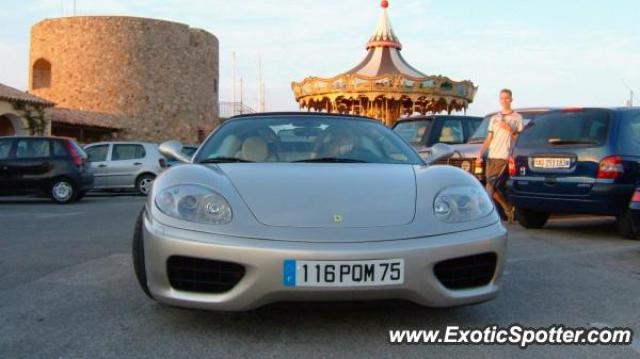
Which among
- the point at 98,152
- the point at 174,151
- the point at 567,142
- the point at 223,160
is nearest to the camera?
the point at 223,160

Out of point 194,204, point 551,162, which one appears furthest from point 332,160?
point 551,162

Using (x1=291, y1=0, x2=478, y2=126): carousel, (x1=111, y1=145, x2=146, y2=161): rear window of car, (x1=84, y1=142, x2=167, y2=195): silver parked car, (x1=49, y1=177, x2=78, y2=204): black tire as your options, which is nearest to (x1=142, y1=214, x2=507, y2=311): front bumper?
(x1=49, y1=177, x2=78, y2=204): black tire

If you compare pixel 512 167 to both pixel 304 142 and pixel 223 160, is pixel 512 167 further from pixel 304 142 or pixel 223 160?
pixel 223 160

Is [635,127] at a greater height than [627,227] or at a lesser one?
greater

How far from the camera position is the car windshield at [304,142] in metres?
4.26

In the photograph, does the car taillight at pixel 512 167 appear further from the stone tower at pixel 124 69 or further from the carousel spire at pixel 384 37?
the stone tower at pixel 124 69

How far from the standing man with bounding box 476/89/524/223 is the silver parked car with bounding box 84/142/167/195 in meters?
10.9

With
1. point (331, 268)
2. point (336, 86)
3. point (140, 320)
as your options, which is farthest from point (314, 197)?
point (336, 86)

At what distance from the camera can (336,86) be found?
89.9ft

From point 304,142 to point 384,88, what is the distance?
74.2 ft

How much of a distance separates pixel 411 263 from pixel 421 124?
9.27 metres

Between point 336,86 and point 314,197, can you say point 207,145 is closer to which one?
point 314,197

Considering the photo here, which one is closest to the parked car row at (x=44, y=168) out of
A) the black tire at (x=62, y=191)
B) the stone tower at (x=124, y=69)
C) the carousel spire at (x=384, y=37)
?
the black tire at (x=62, y=191)

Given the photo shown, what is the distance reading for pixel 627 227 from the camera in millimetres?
7102
